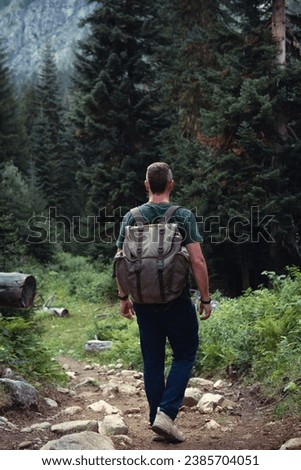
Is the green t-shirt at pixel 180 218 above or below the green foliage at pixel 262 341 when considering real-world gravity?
above

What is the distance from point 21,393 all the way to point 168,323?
229cm

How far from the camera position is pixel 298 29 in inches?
645

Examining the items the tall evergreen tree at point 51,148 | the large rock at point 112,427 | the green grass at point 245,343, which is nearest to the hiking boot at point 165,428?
the large rock at point 112,427

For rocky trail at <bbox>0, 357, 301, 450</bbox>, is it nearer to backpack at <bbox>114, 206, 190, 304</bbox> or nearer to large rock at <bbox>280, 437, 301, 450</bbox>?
large rock at <bbox>280, 437, 301, 450</bbox>

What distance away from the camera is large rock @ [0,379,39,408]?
5.83m

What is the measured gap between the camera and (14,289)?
663 cm

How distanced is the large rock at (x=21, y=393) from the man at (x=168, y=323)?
70.1 inches

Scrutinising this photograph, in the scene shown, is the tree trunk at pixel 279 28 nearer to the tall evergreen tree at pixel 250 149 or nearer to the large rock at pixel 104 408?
the tall evergreen tree at pixel 250 149

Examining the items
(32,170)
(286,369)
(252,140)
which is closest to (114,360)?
(286,369)

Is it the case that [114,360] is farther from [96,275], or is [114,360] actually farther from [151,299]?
[96,275]

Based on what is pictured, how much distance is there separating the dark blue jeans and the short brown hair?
0.94m

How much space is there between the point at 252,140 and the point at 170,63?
987 centimetres

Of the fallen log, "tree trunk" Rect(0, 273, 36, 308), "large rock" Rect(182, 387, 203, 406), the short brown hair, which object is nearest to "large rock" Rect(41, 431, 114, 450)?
the short brown hair

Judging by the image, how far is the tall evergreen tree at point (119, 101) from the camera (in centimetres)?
2077
